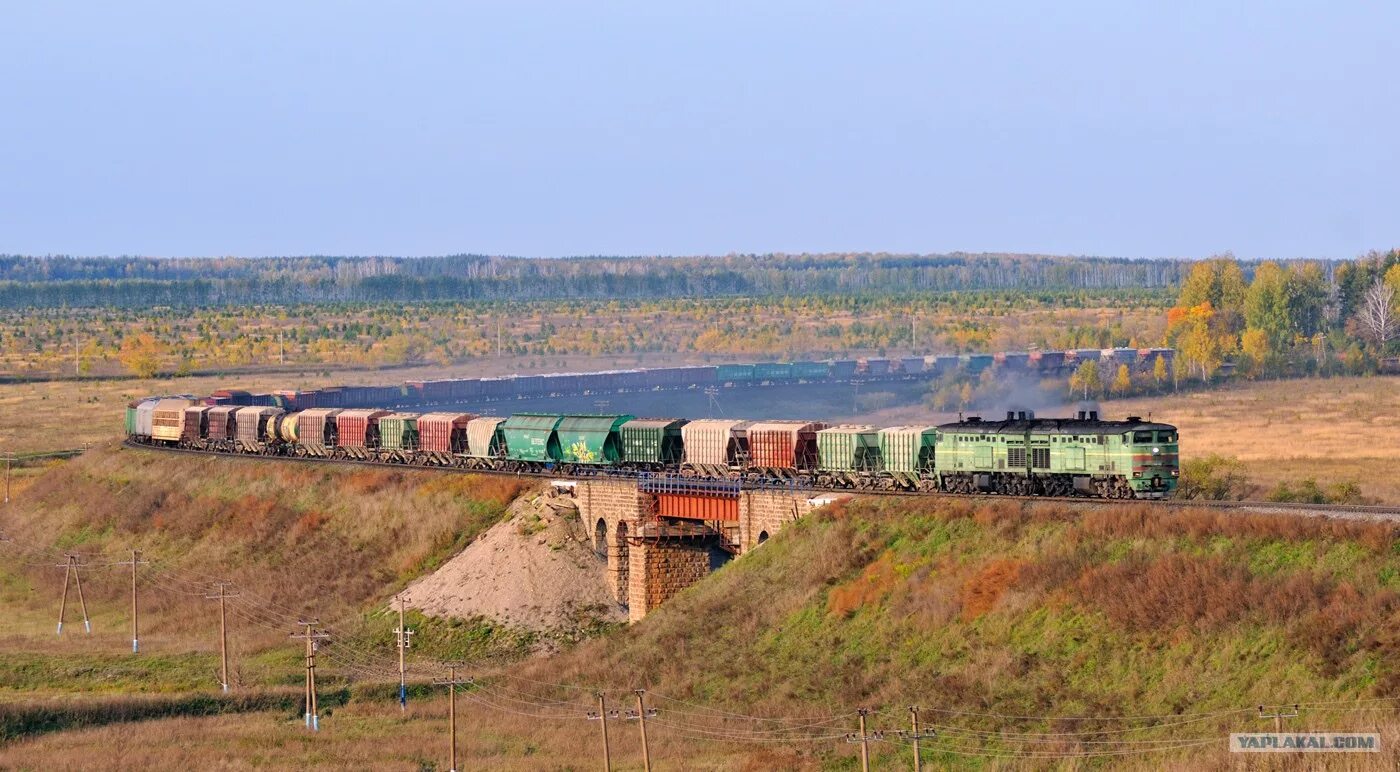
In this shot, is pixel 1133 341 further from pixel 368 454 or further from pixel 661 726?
pixel 661 726

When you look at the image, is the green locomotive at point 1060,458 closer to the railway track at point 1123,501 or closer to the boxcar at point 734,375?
the railway track at point 1123,501

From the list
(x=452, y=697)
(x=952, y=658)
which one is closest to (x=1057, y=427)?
(x=952, y=658)

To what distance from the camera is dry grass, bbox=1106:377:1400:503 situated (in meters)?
85.5

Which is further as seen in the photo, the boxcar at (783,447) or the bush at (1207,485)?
the boxcar at (783,447)

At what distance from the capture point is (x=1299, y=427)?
110 metres

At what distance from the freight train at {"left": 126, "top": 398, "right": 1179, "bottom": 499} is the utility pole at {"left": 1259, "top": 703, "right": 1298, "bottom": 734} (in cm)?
1667

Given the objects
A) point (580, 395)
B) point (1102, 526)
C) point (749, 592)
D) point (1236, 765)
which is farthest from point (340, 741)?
point (580, 395)

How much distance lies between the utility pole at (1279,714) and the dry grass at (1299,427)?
28.2 m

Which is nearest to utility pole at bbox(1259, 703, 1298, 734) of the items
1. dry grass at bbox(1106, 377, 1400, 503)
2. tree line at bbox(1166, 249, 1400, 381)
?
dry grass at bbox(1106, 377, 1400, 503)

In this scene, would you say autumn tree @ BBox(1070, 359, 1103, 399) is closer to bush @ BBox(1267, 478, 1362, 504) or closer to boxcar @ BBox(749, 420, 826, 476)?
boxcar @ BBox(749, 420, 826, 476)

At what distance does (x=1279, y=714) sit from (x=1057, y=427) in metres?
20.4

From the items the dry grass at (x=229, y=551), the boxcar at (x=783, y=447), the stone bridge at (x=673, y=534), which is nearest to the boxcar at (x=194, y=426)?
the dry grass at (x=229, y=551)

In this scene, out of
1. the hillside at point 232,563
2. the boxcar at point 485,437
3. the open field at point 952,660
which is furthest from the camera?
the boxcar at point 485,437

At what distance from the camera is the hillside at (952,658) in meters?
41.4
